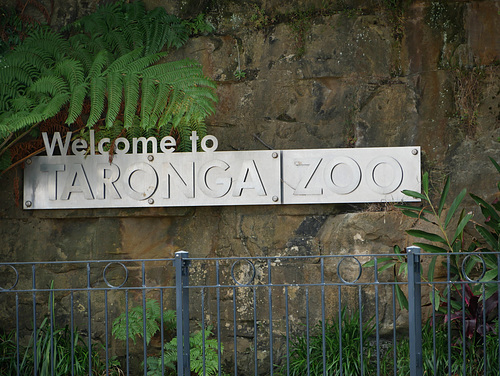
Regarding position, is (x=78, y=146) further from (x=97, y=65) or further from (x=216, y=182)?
(x=216, y=182)

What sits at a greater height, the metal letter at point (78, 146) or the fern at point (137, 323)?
the metal letter at point (78, 146)

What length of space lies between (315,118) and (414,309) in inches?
87.7

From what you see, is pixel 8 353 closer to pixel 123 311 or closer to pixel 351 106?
pixel 123 311

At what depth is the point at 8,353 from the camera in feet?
17.2

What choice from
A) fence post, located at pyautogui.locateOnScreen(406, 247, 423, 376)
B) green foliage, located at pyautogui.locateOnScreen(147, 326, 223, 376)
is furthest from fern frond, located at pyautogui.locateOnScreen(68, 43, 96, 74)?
fence post, located at pyautogui.locateOnScreen(406, 247, 423, 376)

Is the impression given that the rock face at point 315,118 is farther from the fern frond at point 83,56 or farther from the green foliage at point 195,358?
the fern frond at point 83,56

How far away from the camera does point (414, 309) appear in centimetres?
400

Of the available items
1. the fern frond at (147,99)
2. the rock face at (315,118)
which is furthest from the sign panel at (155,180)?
the fern frond at (147,99)

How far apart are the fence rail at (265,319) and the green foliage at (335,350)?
0.03 feet

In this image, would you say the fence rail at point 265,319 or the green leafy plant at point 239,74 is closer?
the fence rail at point 265,319

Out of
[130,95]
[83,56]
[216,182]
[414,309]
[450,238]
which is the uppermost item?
[83,56]

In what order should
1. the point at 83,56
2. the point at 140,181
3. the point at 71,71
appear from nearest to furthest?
the point at 71,71
the point at 83,56
the point at 140,181

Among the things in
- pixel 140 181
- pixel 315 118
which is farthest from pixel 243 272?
pixel 315 118

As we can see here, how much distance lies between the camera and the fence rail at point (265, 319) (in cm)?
476
